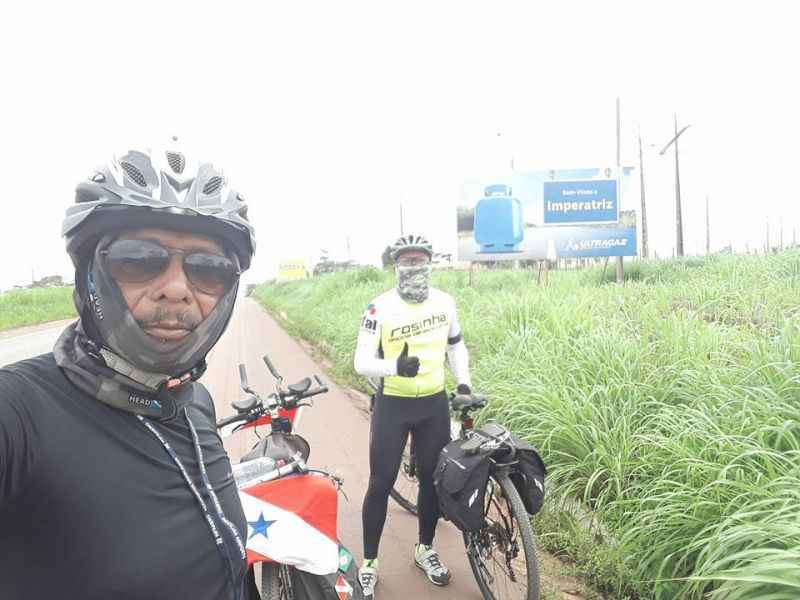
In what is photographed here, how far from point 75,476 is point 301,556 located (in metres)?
1.18

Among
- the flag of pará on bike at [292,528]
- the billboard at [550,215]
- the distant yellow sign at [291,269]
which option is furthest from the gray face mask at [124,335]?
the distant yellow sign at [291,269]

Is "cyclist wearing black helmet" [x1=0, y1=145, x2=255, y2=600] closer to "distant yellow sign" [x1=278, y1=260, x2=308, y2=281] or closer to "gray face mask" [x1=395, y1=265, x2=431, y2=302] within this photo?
"gray face mask" [x1=395, y1=265, x2=431, y2=302]

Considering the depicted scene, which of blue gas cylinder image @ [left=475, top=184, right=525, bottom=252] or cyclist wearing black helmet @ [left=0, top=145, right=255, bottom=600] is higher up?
blue gas cylinder image @ [left=475, top=184, right=525, bottom=252]

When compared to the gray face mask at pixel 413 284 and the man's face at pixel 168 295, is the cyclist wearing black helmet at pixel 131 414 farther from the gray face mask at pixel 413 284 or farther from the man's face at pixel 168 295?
the gray face mask at pixel 413 284

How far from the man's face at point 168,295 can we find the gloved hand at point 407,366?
1.68m

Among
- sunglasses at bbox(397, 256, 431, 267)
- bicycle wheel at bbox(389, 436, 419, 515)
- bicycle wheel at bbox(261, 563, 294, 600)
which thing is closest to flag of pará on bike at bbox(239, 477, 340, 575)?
bicycle wheel at bbox(261, 563, 294, 600)

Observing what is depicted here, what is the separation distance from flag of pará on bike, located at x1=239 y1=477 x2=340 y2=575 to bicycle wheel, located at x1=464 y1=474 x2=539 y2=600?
102 centimetres

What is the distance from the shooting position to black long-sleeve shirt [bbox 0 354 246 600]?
0.89 meters

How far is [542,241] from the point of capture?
14789mm

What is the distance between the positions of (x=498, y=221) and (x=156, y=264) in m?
14.8

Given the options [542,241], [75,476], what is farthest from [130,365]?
[542,241]

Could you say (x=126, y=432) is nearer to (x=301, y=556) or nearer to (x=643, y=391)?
(x=301, y=556)

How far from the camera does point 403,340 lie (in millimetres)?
3018

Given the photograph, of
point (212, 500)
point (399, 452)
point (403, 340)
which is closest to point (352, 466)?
point (399, 452)
